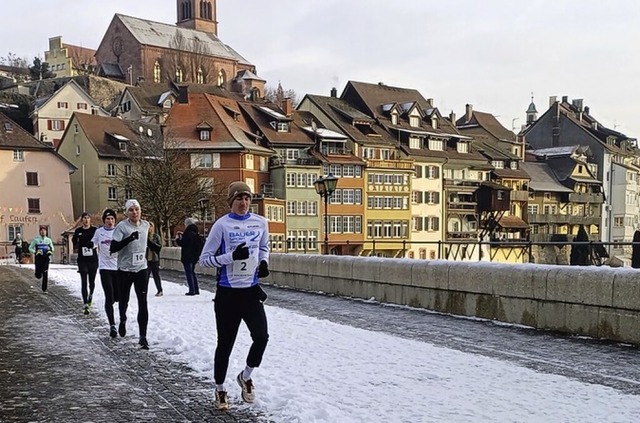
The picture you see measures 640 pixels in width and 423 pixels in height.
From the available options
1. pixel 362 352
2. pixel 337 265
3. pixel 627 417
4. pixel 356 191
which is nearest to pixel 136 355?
pixel 362 352

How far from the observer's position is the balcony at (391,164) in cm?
7144

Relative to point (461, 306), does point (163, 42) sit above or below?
above

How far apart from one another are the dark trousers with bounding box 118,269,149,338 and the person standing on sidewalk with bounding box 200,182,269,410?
11.6 feet

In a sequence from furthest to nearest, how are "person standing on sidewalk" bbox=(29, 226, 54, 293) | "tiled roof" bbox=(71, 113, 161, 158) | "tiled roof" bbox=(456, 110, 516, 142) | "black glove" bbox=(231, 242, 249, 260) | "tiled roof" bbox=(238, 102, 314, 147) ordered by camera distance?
"tiled roof" bbox=(456, 110, 516, 142), "tiled roof" bbox=(238, 102, 314, 147), "tiled roof" bbox=(71, 113, 161, 158), "person standing on sidewalk" bbox=(29, 226, 54, 293), "black glove" bbox=(231, 242, 249, 260)

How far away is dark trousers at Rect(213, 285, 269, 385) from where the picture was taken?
21.1 ft

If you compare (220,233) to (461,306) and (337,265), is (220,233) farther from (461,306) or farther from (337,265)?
(337,265)

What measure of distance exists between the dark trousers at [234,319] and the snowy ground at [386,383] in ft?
1.46

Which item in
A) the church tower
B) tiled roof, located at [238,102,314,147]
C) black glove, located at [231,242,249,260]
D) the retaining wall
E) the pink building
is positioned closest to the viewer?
black glove, located at [231,242,249,260]

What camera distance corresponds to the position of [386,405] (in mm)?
6344

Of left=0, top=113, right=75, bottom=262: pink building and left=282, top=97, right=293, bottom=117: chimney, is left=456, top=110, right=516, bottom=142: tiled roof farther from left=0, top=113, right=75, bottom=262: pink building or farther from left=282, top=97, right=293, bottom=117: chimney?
left=0, top=113, right=75, bottom=262: pink building

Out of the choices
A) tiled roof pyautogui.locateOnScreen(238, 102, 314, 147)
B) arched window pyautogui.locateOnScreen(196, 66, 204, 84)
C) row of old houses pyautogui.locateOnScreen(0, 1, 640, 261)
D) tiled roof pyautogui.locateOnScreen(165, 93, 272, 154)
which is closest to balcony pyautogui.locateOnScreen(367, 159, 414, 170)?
row of old houses pyautogui.locateOnScreen(0, 1, 640, 261)

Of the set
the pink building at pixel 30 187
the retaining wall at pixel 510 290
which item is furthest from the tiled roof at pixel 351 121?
the retaining wall at pixel 510 290

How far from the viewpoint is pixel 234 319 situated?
6457 millimetres

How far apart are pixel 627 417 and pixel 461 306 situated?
24.8 ft
